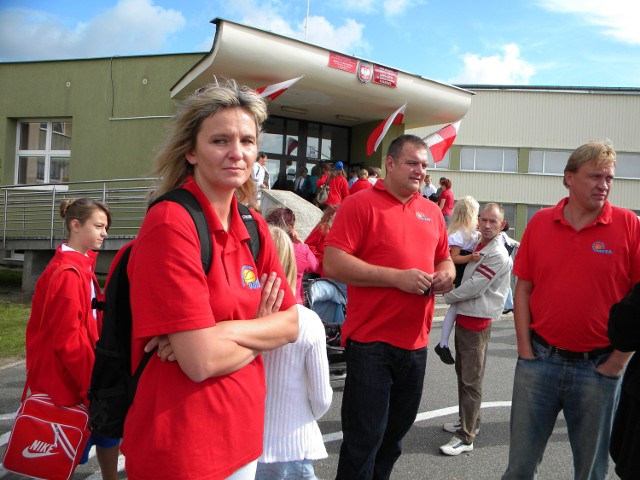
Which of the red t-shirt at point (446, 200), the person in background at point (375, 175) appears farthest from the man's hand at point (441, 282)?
the red t-shirt at point (446, 200)

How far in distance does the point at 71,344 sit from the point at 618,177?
3509cm

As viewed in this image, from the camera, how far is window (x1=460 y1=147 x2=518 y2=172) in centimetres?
3206

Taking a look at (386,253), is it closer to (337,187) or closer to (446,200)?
(337,187)

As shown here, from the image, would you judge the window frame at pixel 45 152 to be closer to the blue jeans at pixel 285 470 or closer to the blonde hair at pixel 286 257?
the blonde hair at pixel 286 257

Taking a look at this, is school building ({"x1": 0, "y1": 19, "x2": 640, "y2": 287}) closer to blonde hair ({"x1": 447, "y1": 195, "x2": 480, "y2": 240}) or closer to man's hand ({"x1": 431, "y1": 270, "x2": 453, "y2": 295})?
blonde hair ({"x1": 447, "y1": 195, "x2": 480, "y2": 240})

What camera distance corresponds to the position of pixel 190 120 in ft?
6.27

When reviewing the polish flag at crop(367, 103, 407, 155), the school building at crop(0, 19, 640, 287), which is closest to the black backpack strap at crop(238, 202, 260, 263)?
the school building at crop(0, 19, 640, 287)

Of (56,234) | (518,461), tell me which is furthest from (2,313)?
(518,461)

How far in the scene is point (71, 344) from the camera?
2.88 metres

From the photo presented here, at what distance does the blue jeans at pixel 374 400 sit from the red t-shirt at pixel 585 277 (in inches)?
30.3

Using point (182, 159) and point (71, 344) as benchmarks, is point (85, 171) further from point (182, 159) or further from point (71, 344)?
point (182, 159)

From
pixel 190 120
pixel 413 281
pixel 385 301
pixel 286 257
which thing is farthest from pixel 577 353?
pixel 190 120

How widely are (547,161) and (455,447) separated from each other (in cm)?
3086

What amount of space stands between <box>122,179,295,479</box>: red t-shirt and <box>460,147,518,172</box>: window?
3188 centimetres
